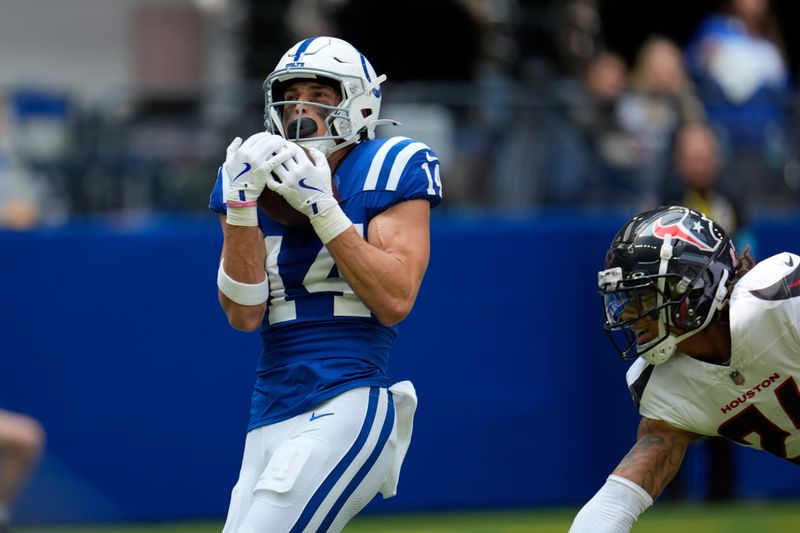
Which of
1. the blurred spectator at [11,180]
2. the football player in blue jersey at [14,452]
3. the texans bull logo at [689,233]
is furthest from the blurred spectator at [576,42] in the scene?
the texans bull logo at [689,233]

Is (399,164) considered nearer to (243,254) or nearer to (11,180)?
(243,254)

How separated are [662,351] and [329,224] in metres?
1.00

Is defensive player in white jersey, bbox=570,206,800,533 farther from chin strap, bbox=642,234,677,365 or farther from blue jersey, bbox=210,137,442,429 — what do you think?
blue jersey, bbox=210,137,442,429

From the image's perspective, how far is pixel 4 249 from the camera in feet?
21.9

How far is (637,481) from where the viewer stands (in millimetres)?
3502

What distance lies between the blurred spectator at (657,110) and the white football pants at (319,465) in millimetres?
4324

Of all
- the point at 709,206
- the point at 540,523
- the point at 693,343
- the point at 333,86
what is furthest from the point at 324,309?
the point at 709,206

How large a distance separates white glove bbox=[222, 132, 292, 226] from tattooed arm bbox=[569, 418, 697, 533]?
121 cm

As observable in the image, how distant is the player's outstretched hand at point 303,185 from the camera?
3.38 metres

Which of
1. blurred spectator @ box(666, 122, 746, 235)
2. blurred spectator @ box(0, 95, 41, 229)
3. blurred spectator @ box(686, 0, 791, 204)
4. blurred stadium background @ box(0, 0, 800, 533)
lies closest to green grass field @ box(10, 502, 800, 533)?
blurred stadium background @ box(0, 0, 800, 533)

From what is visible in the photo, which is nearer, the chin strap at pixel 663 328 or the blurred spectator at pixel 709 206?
the chin strap at pixel 663 328

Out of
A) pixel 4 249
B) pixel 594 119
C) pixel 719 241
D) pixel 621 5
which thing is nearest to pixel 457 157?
pixel 594 119

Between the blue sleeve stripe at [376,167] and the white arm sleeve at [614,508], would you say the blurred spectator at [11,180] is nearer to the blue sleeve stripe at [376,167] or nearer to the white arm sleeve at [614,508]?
the blue sleeve stripe at [376,167]

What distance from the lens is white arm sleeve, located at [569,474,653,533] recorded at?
3.39 meters
